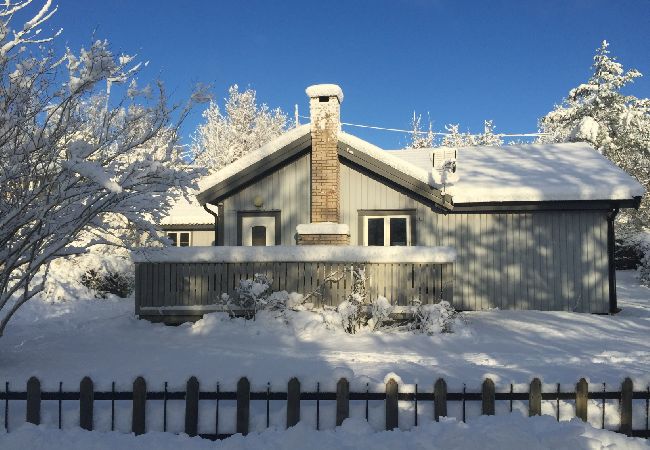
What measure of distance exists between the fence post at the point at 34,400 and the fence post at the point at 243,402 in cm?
183

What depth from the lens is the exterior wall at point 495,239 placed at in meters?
15.0

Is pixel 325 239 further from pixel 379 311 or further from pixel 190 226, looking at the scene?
pixel 190 226

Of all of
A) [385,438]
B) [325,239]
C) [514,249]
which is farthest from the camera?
[514,249]

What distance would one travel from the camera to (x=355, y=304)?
11.4m

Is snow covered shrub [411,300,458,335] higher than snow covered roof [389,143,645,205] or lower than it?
lower

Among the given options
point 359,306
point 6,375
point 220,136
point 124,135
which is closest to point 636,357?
point 359,306

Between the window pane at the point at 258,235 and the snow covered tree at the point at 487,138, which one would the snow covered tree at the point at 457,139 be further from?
the window pane at the point at 258,235

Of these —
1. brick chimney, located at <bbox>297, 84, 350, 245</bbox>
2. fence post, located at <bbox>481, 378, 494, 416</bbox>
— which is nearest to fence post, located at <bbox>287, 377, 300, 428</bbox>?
fence post, located at <bbox>481, 378, 494, 416</bbox>

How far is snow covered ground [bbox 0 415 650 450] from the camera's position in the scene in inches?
188

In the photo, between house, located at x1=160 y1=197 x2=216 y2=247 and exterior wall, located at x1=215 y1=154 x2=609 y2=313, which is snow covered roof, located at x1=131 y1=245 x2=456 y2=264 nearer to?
exterior wall, located at x1=215 y1=154 x2=609 y2=313

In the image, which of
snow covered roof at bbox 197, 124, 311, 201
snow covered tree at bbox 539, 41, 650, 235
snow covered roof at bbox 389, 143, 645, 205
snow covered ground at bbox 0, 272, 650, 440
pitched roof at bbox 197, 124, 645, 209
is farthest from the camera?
snow covered tree at bbox 539, 41, 650, 235

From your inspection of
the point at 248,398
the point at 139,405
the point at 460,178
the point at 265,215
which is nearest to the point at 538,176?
the point at 460,178

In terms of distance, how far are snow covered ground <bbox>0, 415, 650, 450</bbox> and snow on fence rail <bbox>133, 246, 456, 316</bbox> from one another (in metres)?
6.67

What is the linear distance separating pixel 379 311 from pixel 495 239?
18.4 feet
